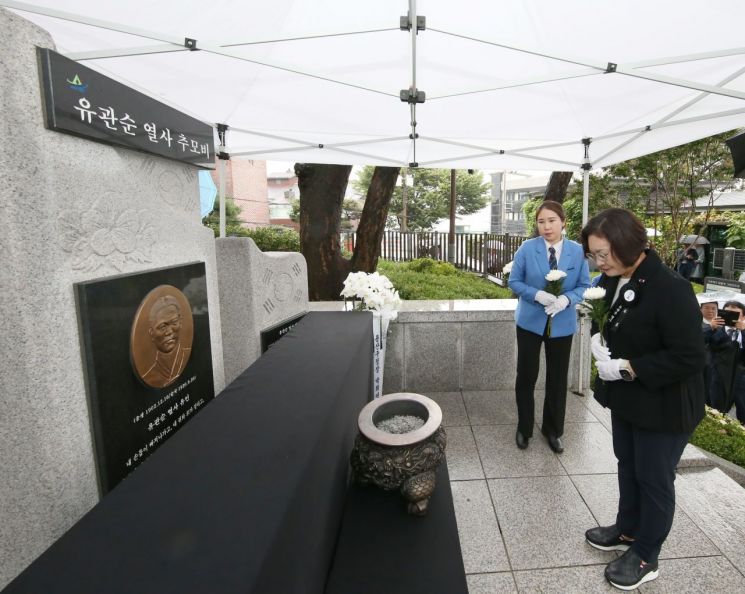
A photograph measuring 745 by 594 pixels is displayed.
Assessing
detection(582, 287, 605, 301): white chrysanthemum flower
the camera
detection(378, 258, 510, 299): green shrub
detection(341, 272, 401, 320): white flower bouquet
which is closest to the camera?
detection(582, 287, 605, 301): white chrysanthemum flower

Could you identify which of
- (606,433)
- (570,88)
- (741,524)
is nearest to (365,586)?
(741,524)

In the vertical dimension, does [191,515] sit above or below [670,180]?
below

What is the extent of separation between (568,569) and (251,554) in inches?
87.0

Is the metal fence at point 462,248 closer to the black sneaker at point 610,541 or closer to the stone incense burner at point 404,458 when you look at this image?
the black sneaker at point 610,541

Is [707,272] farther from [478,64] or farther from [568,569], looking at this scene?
[568,569]

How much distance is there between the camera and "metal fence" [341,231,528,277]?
51.3 feet

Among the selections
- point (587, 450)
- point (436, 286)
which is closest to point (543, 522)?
point (587, 450)

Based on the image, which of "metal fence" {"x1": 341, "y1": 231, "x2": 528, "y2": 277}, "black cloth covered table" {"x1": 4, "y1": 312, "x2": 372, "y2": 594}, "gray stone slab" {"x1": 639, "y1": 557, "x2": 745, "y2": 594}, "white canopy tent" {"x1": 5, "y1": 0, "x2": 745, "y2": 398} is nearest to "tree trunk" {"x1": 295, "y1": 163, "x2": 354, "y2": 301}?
"white canopy tent" {"x1": 5, "y1": 0, "x2": 745, "y2": 398}

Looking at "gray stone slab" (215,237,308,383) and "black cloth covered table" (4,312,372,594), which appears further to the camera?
"gray stone slab" (215,237,308,383)

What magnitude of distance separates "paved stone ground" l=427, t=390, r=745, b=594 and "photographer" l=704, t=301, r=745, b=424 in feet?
4.94

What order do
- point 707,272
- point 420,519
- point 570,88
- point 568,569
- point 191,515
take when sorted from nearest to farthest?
1. point 191,515
2. point 420,519
3. point 568,569
4. point 570,88
5. point 707,272

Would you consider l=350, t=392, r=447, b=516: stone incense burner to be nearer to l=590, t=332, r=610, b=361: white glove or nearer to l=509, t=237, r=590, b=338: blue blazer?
l=590, t=332, r=610, b=361: white glove

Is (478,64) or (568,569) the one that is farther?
(478,64)

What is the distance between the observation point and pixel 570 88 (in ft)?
15.0
